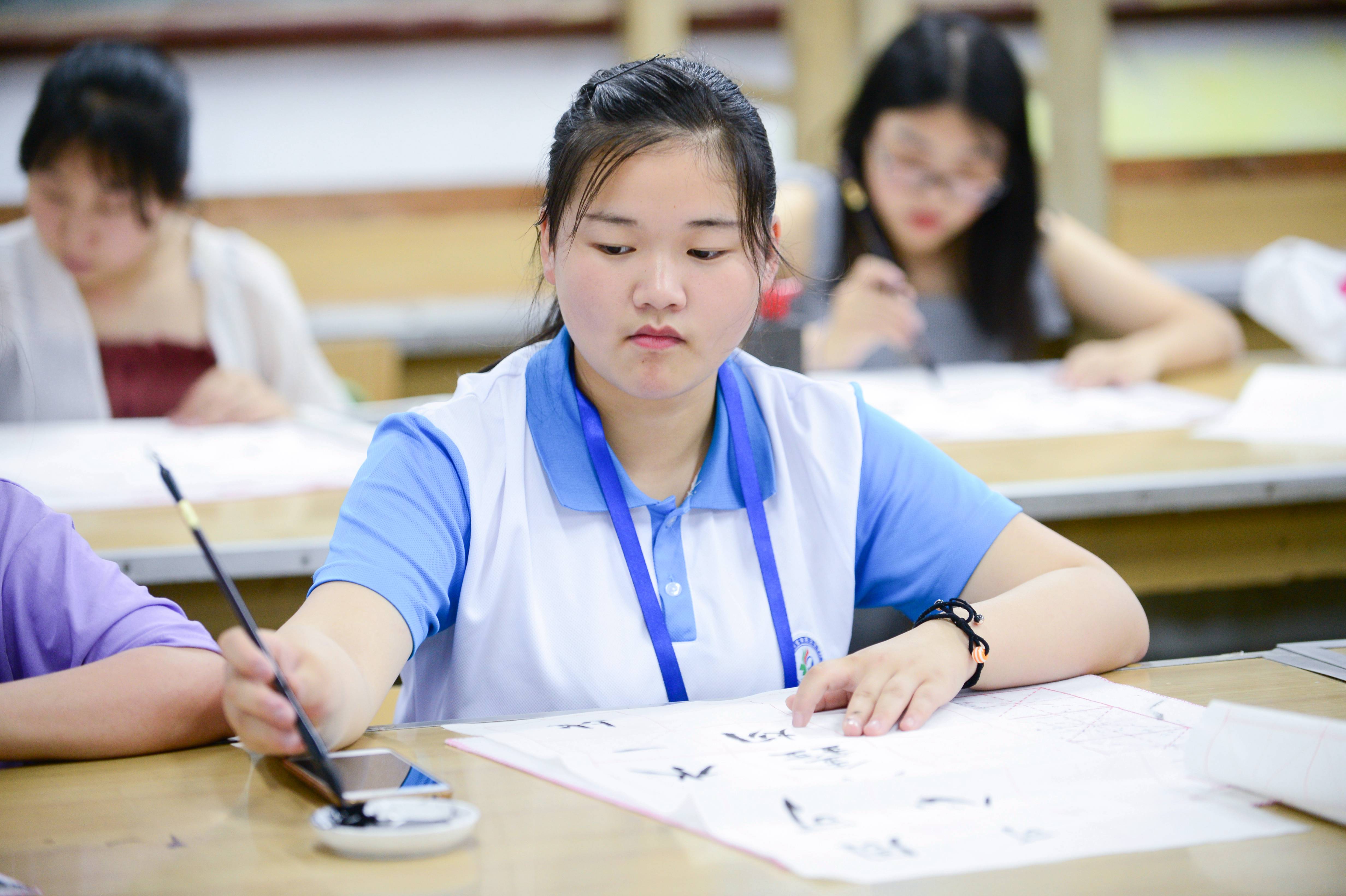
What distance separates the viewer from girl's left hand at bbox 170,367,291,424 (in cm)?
198

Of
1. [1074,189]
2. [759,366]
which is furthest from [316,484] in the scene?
[1074,189]

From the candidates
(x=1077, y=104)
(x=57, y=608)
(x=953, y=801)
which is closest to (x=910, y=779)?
(x=953, y=801)

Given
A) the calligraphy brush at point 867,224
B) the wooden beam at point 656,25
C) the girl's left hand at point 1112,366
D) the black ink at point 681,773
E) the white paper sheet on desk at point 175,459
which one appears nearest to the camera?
the black ink at point 681,773

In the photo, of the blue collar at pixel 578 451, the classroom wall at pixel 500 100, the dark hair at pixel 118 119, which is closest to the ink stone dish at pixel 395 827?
the blue collar at pixel 578 451

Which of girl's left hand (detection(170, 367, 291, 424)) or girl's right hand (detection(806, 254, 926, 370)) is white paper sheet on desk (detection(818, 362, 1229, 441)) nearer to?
girl's right hand (detection(806, 254, 926, 370))

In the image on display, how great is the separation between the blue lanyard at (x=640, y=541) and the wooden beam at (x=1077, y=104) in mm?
2630

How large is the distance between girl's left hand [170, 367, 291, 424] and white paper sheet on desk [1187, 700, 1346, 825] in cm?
159

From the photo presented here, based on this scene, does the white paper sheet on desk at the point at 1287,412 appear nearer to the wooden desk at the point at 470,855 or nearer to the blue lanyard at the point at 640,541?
the blue lanyard at the point at 640,541

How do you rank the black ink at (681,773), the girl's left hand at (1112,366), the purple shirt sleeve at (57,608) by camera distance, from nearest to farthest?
the black ink at (681,773), the purple shirt sleeve at (57,608), the girl's left hand at (1112,366)

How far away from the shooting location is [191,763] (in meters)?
0.82

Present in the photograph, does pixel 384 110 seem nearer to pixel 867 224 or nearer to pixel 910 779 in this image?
pixel 867 224

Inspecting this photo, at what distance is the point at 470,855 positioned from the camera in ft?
2.14

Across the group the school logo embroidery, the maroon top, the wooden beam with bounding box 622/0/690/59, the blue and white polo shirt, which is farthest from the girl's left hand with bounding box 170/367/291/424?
the wooden beam with bounding box 622/0/690/59

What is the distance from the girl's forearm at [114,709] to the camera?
813mm
